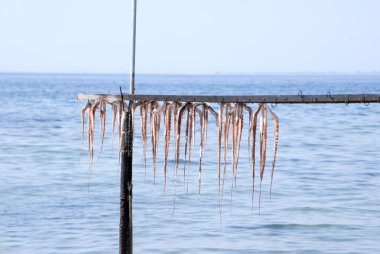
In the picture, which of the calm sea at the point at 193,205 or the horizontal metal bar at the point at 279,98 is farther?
the calm sea at the point at 193,205

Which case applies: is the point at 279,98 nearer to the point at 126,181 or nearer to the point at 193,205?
the point at 126,181

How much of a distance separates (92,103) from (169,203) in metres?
14.0

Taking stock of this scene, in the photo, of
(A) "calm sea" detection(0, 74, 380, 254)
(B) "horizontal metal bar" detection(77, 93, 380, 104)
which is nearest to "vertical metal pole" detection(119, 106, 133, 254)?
(B) "horizontal metal bar" detection(77, 93, 380, 104)

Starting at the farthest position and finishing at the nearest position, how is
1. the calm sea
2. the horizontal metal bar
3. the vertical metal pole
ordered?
the calm sea
the vertical metal pole
the horizontal metal bar

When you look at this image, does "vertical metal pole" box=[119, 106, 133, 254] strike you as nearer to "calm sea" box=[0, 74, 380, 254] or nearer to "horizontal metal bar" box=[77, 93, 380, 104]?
"horizontal metal bar" box=[77, 93, 380, 104]

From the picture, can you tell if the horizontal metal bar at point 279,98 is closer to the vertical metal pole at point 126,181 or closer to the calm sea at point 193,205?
the vertical metal pole at point 126,181

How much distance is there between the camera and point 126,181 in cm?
1150


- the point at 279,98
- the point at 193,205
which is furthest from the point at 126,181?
the point at 193,205

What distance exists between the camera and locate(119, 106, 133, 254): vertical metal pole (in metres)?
11.2

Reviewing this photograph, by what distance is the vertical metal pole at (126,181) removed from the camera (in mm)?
11203

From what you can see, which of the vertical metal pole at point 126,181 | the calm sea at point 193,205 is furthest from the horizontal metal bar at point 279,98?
the calm sea at point 193,205

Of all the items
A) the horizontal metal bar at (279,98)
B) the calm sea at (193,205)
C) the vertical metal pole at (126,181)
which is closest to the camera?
the horizontal metal bar at (279,98)

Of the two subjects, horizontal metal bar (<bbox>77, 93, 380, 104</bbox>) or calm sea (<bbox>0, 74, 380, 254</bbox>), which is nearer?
horizontal metal bar (<bbox>77, 93, 380, 104</bbox>)

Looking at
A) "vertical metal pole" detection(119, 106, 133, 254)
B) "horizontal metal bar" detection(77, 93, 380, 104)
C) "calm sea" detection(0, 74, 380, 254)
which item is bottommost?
"calm sea" detection(0, 74, 380, 254)
